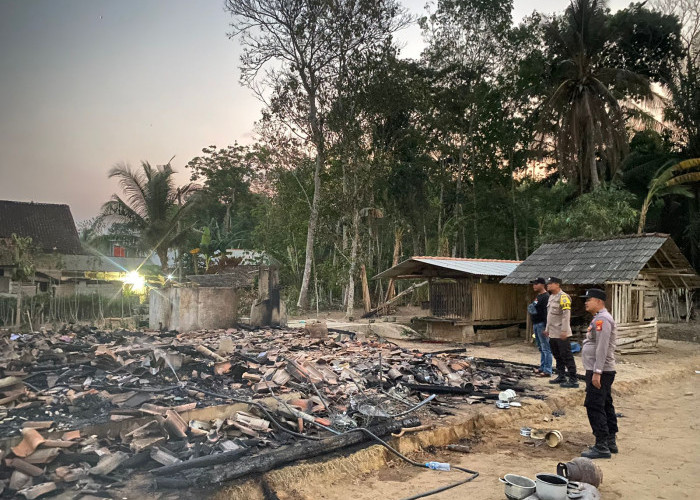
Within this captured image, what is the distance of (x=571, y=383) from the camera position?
28.7 ft

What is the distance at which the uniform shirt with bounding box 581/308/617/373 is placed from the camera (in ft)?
18.0

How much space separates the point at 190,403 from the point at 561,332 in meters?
6.30

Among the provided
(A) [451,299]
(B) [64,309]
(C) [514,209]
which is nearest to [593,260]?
(A) [451,299]

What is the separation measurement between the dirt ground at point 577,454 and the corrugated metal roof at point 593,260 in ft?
13.3

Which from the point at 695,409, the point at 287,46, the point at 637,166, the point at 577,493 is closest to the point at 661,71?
the point at 637,166

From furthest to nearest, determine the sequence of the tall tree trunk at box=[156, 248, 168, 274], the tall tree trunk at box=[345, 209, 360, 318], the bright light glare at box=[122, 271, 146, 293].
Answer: the tall tree trunk at box=[156, 248, 168, 274], the tall tree trunk at box=[345, 209, 360, 318], the bright light glare at box=[122, 271, 146, 293]

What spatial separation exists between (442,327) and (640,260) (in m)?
5.89

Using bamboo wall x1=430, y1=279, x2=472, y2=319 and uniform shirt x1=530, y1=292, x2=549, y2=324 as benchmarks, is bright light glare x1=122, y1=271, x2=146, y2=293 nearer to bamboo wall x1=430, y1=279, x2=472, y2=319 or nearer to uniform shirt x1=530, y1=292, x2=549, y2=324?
bamboo wall x1=430, y1=279, x2=472, y2=319

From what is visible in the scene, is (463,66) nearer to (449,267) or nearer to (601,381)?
(449,267)

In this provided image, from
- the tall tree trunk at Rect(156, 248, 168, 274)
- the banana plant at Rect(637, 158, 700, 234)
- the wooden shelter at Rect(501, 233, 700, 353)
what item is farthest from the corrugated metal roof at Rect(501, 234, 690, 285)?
the tall tree trunk at Rect(156, 248, 168, 274)

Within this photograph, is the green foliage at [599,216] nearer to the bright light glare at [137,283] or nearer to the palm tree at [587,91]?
the palm tree at [587,91]

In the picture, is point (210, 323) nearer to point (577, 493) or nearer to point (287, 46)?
point (577, 493)

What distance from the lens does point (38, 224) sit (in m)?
24.2

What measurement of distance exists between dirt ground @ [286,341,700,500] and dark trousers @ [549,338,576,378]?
1.85ft
